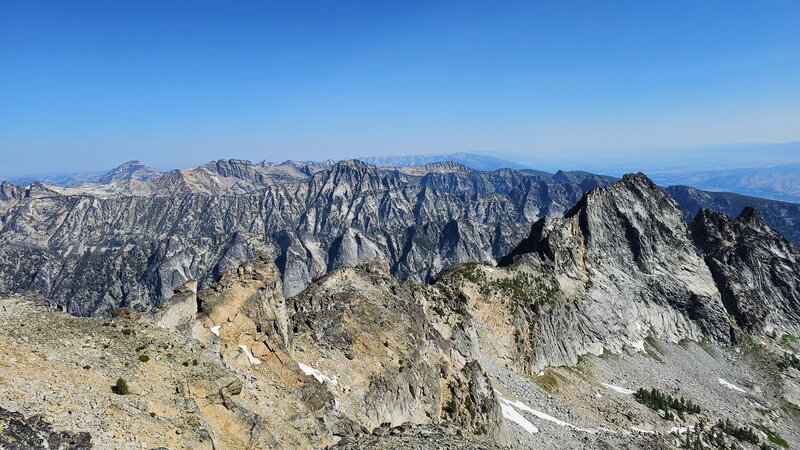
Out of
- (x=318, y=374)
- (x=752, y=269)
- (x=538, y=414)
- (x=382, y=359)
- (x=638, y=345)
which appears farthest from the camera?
(x=752, y=269)

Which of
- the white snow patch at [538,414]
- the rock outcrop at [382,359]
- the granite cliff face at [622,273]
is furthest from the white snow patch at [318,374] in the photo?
the granite cliff face at [622,273]

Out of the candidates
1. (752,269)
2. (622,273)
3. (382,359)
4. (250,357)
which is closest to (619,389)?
(622,273)

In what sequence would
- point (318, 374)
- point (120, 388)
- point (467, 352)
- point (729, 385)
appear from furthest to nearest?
point (729, 385) < point (467, 352) < point (318, 374) < point (120, 388)

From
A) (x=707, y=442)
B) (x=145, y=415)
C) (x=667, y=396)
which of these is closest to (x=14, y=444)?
(x=145, y=415)

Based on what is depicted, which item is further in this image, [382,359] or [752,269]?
[752,269]

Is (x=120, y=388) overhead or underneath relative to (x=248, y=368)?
A: overhead

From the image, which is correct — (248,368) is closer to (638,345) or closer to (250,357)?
(250,357)

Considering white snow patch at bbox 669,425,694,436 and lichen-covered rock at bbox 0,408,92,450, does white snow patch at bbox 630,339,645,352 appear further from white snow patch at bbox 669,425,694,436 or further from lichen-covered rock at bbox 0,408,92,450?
lichen-covered rock at bbox 0,408,92,450

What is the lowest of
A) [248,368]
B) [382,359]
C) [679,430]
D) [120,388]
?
[679,430]
